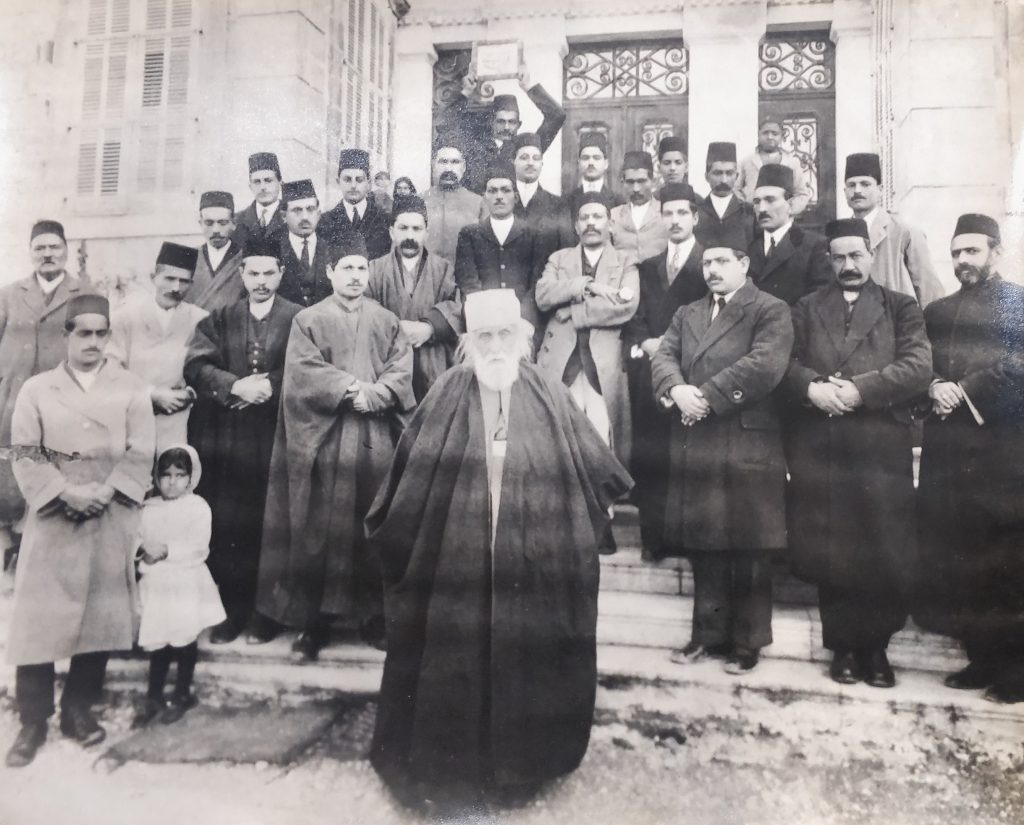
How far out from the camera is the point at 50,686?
2.08 meters

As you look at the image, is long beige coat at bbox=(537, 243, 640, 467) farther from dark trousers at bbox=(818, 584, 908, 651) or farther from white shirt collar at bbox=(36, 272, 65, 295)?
white shirt collar at bbox=(36, 272, 65, 295)

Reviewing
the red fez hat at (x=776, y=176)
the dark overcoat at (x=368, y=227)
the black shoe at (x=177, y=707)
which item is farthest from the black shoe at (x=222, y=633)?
the red fez hat at (x=776, y=176)

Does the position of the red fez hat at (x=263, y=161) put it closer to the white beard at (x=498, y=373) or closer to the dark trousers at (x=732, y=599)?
Answer: the white beard at (x=498, y=373)

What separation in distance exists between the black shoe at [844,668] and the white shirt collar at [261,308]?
1.78 metres

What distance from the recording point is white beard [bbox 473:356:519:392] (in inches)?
74.6

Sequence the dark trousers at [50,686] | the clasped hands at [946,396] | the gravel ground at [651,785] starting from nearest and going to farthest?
the gravel ground at [651,785], the clasped hands at [946,396], the dark trousers at [50,686]

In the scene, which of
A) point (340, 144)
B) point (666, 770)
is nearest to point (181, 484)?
point (340, 144)

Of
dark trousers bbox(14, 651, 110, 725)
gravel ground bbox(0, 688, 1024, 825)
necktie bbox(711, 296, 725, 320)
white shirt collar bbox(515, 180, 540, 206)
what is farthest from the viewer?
white shirt collar bbox(515, 180, 540, 206)

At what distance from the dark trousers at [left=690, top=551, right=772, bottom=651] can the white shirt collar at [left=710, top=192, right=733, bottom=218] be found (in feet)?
3.05

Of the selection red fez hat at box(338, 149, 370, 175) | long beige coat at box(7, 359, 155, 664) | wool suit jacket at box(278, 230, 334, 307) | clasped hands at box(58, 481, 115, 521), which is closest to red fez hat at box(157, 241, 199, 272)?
wool suit jacket at box(278, 230, 334, 307)

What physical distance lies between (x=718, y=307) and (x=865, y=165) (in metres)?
0.52

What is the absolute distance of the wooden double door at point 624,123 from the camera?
81.8 inches

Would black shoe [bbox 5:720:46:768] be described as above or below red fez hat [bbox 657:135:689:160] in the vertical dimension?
below

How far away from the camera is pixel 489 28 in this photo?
2.13 metres
